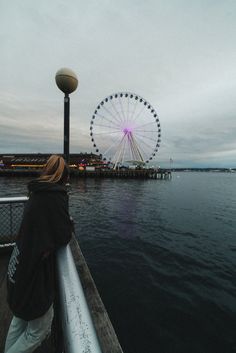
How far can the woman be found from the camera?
1733 millimetres

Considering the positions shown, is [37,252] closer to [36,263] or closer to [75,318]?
[36,263]

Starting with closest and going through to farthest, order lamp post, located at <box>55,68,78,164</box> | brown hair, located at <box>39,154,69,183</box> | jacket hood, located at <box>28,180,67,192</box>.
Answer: jacket hood, located at <box>28,180,67,192</box>
brown hair, located at <box>39,154,69,183</box>
lamp post, located at <box>55,68,78,164</box>

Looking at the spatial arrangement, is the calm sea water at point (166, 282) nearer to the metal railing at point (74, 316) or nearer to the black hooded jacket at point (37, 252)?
the black hooded jacket at point (37, 252)

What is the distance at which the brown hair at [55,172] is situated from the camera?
2041mm

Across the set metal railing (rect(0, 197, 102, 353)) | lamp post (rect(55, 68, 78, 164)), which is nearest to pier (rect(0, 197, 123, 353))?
metal railing (rect(0, 197, 102, 353))

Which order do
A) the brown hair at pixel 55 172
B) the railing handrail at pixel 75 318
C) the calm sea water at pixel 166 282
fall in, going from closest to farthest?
the railing handrail at pixel 75 318 < the brown hair at pixel 55 172 < the calm sea water at pixel 166 282

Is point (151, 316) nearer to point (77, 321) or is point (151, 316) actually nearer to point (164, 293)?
point (164, 293)

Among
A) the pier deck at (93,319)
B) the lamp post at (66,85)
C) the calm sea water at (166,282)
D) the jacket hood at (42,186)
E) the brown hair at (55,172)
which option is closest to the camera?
the pier deck at (93,319)

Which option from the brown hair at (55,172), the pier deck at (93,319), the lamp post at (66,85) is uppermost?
the lamp post at (66,85)

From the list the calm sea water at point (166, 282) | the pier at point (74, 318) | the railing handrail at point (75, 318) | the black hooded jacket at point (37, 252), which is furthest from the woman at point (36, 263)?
the calm sea water at point (166, 282)

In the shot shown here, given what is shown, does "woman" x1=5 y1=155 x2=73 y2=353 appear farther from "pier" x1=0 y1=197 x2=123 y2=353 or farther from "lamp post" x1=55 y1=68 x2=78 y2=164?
"lamp post" x1=55 y1=68 x2=78 y2=164

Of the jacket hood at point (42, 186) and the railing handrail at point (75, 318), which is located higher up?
the jacket hood at point (42, 186)

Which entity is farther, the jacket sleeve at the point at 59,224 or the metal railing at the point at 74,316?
the jacket sleeve at the point at 59,224

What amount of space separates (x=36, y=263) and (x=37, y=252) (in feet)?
0.34
